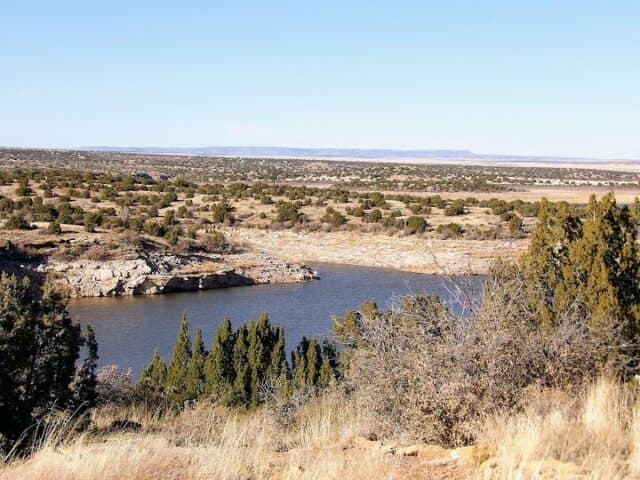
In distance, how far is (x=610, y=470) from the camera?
14.4 ft

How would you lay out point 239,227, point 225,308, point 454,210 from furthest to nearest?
point 454,210 < point 239,227 < point 225,308

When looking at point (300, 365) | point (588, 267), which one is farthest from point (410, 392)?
point (300, 365)

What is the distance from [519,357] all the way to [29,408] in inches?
267

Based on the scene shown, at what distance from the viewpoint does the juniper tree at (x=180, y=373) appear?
1558 cm

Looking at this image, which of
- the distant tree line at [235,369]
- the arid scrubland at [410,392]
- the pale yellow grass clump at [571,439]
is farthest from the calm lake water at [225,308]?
the pale yellow grass clump at [571,439]

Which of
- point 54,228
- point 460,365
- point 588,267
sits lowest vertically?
point 54,228

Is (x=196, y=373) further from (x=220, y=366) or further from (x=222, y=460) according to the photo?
(x=222, y=460)

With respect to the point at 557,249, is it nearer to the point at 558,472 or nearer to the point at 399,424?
the point at 399,424

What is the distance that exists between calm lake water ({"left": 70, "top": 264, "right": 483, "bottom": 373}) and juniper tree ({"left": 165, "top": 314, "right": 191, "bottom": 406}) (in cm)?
304

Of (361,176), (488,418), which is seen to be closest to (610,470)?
(488,418)

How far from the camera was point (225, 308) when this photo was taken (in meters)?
28.7

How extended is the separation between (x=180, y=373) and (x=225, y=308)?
41.0 feet

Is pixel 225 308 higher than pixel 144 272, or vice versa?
pixel 144 272

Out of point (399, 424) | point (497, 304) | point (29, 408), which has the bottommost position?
point (29, 408)
